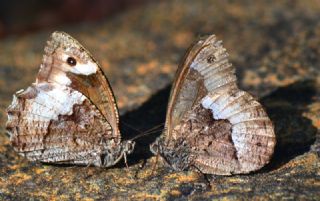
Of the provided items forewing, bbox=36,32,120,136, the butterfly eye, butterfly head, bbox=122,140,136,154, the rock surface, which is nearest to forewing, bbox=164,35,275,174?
the rock surface

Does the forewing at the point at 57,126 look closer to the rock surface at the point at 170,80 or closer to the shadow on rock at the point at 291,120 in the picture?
the rock surface at the point at 170,80

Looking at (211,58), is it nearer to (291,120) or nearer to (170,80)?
(291,120)

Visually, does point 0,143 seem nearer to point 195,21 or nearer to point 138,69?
point 138,69

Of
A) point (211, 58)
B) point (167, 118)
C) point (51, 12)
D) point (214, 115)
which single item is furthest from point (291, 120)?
point (51, 12)

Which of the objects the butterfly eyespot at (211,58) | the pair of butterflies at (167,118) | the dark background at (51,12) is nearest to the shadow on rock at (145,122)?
the pair of butterflies at (167,118)

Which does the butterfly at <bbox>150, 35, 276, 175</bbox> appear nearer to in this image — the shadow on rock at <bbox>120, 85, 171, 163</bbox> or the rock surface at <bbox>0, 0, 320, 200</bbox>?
the rock surface at <bbox>0, 0, 320, 200</bbox>

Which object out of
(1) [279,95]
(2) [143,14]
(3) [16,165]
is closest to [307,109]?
(1) [279,95]
